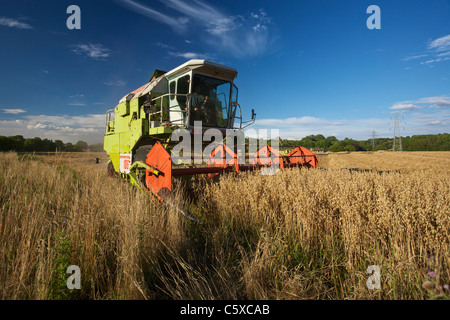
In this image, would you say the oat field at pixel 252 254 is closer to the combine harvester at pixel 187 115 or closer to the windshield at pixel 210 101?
the combine harvester at pixel 187 115

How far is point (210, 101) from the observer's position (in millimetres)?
6801

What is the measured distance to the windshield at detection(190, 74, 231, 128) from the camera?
251 inches

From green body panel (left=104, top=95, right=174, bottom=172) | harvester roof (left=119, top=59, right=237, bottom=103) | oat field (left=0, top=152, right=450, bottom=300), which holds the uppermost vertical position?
harvester roof (left=119, top=59, right=237, bottom=103)

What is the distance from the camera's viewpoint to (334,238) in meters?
2.57

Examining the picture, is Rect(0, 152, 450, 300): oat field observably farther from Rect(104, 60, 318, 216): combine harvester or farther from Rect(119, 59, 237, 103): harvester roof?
Rect(119, 59, 237, 103): harvester roof

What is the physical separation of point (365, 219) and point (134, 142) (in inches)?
244

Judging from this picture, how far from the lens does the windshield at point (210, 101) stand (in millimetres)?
6371

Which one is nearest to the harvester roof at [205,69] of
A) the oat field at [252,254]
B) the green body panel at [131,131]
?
the green body panel at [131,131]

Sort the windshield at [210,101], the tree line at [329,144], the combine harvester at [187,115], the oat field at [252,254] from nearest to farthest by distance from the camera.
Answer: the oat field at [252,254]
the combine harvester at [187,115]
the windshield at [210,101]
the tree line at [329,144]

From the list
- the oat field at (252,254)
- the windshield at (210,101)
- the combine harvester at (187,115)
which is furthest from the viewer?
the windshield at (210,101)

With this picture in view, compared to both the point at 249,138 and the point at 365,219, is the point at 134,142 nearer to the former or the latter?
the point at 249,138

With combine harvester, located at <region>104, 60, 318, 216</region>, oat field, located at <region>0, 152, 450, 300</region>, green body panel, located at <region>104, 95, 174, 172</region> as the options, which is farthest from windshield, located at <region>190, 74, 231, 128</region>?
oat field, located at <region>0, 152, 450, 300</region>

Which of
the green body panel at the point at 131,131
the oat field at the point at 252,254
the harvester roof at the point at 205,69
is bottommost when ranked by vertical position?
the oat field at the point at 252,254
